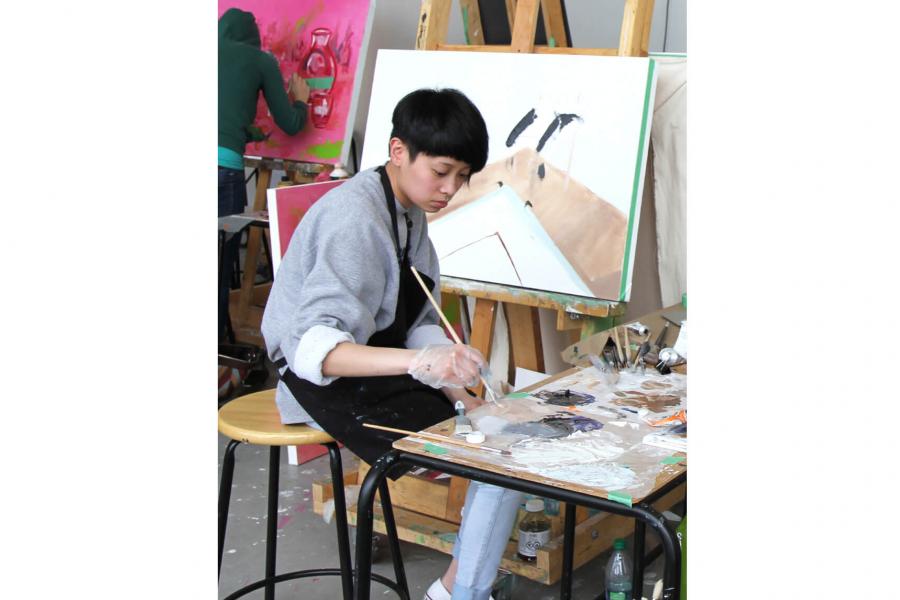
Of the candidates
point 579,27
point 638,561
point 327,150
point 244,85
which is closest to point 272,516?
point 638,561

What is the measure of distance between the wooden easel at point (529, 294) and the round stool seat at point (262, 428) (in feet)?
2.81

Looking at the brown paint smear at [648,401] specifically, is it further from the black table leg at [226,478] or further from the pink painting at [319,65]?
the pink painting at [319,65]

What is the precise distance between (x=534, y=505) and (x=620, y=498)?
125cm

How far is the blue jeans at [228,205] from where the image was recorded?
4230 mm

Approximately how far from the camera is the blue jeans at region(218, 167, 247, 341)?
4230 mm

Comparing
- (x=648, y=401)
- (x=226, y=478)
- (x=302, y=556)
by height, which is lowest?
(x=302, y=556)

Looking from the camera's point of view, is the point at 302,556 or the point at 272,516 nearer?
the point at 272,516

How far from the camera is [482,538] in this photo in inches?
72.6

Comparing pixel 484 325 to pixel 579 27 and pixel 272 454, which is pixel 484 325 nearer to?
pixel 272 454

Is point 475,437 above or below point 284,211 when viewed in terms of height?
below

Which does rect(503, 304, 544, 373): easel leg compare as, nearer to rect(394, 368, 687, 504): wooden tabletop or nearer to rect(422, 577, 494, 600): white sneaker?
rect(422, 577, 494, 600): white sneaker
